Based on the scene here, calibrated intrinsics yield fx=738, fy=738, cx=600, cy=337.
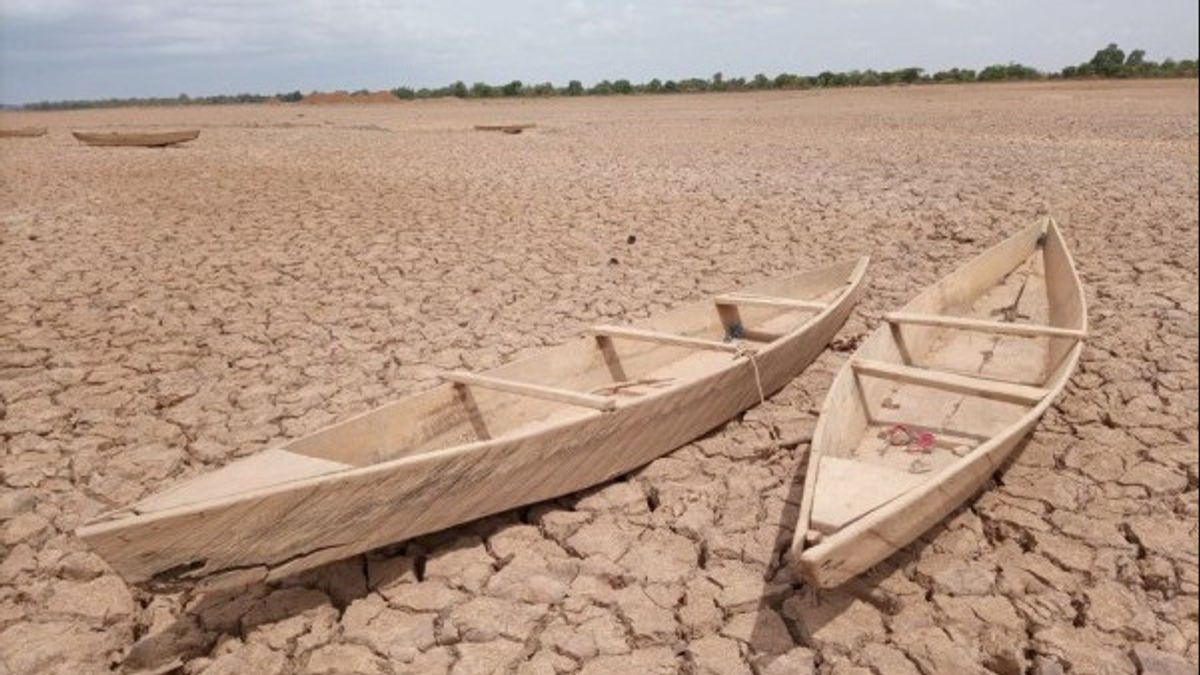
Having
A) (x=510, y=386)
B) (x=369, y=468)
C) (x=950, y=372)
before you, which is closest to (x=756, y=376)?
(x=950, y=372)

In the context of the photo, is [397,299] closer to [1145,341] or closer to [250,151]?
[1145,341]

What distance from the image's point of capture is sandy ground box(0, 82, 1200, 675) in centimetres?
275

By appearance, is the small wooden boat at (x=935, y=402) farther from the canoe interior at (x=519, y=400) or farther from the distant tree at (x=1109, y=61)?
the distant tree at (x=1109, y=61)

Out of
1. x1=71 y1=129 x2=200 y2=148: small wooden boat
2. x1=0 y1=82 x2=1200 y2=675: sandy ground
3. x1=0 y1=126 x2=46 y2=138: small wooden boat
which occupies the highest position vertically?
x1=0 y1=126 x2=46 y2=138: small wooden boat

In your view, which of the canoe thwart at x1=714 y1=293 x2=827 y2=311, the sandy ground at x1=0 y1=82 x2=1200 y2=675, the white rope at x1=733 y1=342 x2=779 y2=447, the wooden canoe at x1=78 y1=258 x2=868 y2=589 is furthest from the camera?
the canoe thwart at x1=714 y1=293 x2=827 y2=311

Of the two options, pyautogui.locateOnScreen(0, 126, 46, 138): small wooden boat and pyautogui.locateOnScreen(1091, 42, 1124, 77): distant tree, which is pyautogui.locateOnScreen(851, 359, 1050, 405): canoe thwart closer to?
pyautogui.locateOnScreen(0, 126, 46, 138): small wooden boat

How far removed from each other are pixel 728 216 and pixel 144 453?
711 cm

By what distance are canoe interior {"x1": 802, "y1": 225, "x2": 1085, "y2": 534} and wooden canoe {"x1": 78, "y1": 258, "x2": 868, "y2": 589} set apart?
22.9 inches

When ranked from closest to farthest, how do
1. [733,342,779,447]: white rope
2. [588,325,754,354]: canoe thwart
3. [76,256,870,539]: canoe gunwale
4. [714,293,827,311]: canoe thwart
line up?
[76,256,870,539]: canoe gunwale → [733,342,779,447]: white rope → [588,325,754,354]: canoe thwart → [714,293,827,311]: canoe thwart

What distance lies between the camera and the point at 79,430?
432 cm

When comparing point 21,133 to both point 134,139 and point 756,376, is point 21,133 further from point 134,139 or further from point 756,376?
point 756,376

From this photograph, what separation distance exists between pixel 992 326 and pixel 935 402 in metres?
0.64

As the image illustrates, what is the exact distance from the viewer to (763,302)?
5277mm

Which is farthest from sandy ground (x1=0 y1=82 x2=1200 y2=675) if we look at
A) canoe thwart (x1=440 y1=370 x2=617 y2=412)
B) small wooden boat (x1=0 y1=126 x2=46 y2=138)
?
small wooden boat (x1=0 y1=126 x2=46 y2=138)
